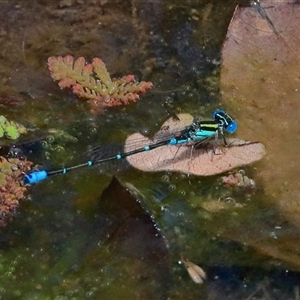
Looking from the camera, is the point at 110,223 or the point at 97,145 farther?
the point at 97,145

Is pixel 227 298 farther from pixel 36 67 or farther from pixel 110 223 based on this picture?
pixel 36 67

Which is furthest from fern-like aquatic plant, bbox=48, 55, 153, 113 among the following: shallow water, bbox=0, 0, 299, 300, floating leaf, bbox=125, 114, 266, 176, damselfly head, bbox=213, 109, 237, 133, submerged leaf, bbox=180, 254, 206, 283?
submerged leaf, bbox=180, 254, 206, 283

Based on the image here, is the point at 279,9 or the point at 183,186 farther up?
the point at 279,9

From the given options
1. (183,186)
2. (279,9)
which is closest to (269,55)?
(279,9)

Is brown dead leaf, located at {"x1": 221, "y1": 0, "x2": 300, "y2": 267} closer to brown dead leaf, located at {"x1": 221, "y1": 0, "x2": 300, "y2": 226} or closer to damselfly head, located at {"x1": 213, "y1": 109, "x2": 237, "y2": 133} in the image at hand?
brown dead leaf, located at {"x1": 221, "y1": 0, "x2": 300, "y2": 226}

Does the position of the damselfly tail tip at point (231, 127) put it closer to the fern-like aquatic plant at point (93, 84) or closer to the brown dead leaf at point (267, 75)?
the brown dead leaf at point (267, 75)

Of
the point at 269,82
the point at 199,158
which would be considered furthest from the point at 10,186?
the point at 269,82

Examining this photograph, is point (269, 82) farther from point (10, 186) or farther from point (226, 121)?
point (10, 186)
